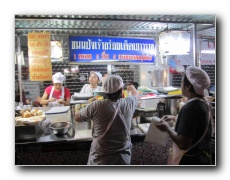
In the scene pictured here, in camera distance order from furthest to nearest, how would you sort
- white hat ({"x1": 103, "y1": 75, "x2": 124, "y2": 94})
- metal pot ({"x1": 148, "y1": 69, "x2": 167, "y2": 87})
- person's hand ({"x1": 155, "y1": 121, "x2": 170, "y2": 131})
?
metal pot ({"x1": 148, "y1": 69, "x2": 167, "y2": 87}), person's hand ({"x1": 155, "y1": 121, "x2": 170, "y2": 131}), white hat ({"x1": 103, "y1": 75, "x2": 124, "y2": 94})

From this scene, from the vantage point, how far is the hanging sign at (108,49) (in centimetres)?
224

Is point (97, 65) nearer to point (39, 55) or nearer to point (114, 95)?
point (114, 95)

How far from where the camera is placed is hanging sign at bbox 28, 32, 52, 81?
2.19 meters

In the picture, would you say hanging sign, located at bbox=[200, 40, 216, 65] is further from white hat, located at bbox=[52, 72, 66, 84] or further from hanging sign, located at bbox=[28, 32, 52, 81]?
hanging sign, located at bbox=[28, 32, 52, 81]

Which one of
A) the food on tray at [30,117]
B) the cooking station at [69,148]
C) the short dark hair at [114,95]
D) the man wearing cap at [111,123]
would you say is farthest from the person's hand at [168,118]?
the food on tray at [30,117]

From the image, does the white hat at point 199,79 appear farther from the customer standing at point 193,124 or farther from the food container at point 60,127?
the food container at point 60,127

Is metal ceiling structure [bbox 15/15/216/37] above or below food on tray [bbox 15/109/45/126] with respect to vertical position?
above

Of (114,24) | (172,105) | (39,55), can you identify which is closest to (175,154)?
(172,105)

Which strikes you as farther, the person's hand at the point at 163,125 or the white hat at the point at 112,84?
the person's hand at the point at 163,125

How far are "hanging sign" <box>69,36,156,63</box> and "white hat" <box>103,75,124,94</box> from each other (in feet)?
0.84

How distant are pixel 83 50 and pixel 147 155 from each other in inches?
49.3

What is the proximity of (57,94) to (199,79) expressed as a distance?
4.59ft

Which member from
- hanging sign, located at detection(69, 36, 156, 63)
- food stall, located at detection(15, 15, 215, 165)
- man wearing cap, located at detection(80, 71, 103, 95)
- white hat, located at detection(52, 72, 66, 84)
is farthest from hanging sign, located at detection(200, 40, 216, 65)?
white hat, located at detection(52, 72, 66, 84)
